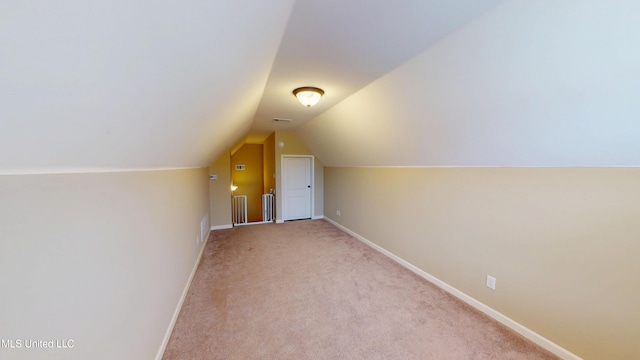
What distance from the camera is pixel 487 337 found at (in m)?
2.00

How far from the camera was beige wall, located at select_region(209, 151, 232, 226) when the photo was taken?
5.35 m

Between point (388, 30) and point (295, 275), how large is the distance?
9.25ft

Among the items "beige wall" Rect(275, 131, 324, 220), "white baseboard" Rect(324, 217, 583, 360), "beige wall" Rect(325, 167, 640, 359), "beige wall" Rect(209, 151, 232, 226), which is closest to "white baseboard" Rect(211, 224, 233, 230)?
"beige wall" Rect(209, 151, 232, 226)

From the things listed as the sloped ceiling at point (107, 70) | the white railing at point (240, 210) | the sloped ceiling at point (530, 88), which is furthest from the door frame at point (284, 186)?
the sloped ceiling at point (107, 70)

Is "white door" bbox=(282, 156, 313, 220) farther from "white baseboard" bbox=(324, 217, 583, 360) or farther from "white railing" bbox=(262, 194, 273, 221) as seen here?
"white baseboard" bbox=(324, 217, 583, 360)

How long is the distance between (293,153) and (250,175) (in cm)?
326

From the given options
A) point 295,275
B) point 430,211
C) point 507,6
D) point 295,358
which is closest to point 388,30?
point 507,6

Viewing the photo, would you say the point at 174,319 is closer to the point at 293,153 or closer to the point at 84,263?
the point at 84,263

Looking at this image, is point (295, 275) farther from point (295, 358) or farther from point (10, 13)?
point (10, 13)

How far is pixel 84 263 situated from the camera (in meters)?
0.99

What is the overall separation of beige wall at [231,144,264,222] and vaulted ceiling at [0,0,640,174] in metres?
6.12

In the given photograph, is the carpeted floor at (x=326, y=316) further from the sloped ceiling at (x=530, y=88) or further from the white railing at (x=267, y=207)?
the white railing at (x=267, y=207)

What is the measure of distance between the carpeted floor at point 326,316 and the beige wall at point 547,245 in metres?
0.29

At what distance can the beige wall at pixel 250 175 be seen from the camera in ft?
27.2
